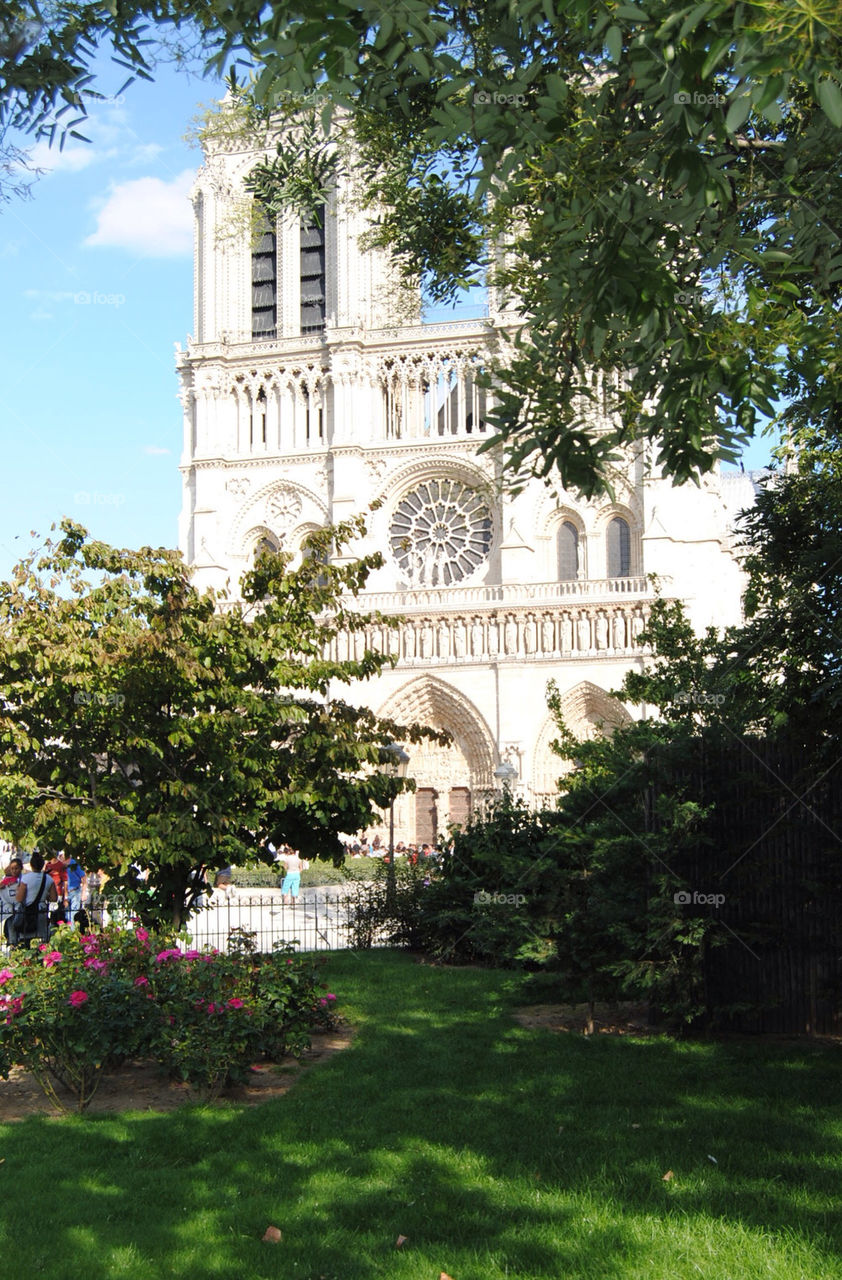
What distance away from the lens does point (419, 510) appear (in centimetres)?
3503

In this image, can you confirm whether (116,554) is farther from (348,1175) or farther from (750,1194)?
(750,1194)

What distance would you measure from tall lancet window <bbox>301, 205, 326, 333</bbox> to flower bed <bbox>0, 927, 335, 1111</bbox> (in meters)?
31.3

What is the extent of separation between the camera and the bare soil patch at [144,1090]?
6.82 meters

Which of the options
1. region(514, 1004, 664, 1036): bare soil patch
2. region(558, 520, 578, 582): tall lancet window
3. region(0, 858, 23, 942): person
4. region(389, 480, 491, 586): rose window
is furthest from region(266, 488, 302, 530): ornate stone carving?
region(514, 1004, 664, 1036): bare soil patch

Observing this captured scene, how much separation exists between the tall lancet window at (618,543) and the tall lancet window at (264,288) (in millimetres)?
12354

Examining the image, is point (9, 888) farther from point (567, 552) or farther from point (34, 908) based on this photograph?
point (567, 552)

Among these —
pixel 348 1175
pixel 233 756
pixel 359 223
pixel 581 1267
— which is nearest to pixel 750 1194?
pixel 581 1267

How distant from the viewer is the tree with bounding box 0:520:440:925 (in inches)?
349

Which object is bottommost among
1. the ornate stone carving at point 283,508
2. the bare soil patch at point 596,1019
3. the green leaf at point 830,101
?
the bare soil patch at point 596,1019

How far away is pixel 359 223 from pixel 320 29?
3432 centimetres

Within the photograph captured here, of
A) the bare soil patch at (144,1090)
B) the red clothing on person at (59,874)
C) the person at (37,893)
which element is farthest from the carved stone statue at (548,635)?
the bare soil patch at (144,1090)

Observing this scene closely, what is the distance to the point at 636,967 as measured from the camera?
26.0 ft

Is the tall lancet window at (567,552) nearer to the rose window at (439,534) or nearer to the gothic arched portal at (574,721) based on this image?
the rose window at (439,534)

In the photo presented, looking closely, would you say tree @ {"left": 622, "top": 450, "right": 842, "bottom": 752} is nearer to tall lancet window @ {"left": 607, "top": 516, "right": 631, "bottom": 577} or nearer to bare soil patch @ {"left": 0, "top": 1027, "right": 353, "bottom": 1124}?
bare soil patch @ {"left": 0, "top": 1027, "right": 353, "bottom": 1124}
